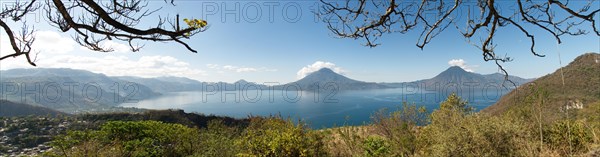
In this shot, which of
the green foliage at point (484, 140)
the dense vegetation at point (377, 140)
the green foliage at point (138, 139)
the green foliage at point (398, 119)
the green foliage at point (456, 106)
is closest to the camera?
the green foliage at point (484, 140)

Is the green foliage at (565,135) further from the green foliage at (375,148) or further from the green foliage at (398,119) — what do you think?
the green foliage at (398,119)

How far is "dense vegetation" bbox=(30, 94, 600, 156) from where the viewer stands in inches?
209

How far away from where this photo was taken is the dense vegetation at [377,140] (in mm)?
5305

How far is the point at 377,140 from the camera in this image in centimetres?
855

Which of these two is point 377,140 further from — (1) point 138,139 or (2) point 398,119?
(1) point 138,139

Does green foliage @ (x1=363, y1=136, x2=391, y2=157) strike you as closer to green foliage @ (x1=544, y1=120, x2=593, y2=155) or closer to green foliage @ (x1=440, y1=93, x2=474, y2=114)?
green foliage @ (x1=440, y1=93, x2=474, y2=114)

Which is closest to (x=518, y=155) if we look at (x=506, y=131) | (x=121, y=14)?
(x=506, y=131)

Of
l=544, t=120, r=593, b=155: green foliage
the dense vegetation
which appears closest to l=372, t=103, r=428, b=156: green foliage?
the dense vegetation

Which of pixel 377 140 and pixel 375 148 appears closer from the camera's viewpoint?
pixel 375 148

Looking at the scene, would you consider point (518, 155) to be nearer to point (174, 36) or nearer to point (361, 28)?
point (361, 28)

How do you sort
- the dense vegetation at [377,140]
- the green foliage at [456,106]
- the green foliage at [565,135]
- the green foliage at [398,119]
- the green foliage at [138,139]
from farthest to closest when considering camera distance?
the green foliage at [398,119] → the green foliage at [456,106] → the green foliage at [138,139] → the green foliage at [565,135] → the dense vegetation at [377,140]

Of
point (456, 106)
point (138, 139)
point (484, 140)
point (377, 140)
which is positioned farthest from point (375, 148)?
point (138, 139)

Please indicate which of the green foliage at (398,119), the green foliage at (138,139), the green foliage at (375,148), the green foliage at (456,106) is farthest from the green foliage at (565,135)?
the green foliage at (138,139)

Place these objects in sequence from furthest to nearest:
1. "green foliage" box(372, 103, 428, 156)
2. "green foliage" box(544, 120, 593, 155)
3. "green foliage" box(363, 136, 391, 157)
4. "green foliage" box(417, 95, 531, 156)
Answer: "green foliage" box(372, 103, 428, 156) < "green foliage" box(363, 136, 391, 157) < "green foliage" box(544, 120, 593, 155) < "green foliage" box(417, 95, 531, 156)
